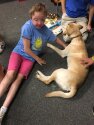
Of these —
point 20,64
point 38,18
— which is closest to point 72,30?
point 38,18

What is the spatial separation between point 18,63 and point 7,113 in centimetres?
43

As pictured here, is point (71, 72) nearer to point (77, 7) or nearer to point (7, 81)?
point (7, 81)

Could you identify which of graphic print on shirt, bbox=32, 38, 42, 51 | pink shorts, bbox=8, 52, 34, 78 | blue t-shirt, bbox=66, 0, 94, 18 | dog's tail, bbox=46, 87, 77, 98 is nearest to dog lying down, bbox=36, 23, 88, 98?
dog's tail, bbox=46, 87, 77, 98

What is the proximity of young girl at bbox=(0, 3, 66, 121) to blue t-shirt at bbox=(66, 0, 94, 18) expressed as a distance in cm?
49

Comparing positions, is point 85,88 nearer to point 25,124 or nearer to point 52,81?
point 52,81

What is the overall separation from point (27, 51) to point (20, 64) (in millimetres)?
128

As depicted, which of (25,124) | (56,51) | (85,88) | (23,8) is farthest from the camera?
(23,8)

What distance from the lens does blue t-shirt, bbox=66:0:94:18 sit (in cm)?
228

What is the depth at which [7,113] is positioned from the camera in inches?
66.2

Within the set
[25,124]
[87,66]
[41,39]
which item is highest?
[41,39]

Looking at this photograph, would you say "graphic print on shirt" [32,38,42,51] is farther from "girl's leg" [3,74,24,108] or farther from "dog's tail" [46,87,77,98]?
"dog's tail" [46,87,77,98]

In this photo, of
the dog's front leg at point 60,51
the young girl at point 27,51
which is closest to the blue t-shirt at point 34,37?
the young girl at point 27,51

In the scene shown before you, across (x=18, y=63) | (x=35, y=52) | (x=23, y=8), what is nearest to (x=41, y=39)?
(x=35, y=52)

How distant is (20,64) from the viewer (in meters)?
1.93
